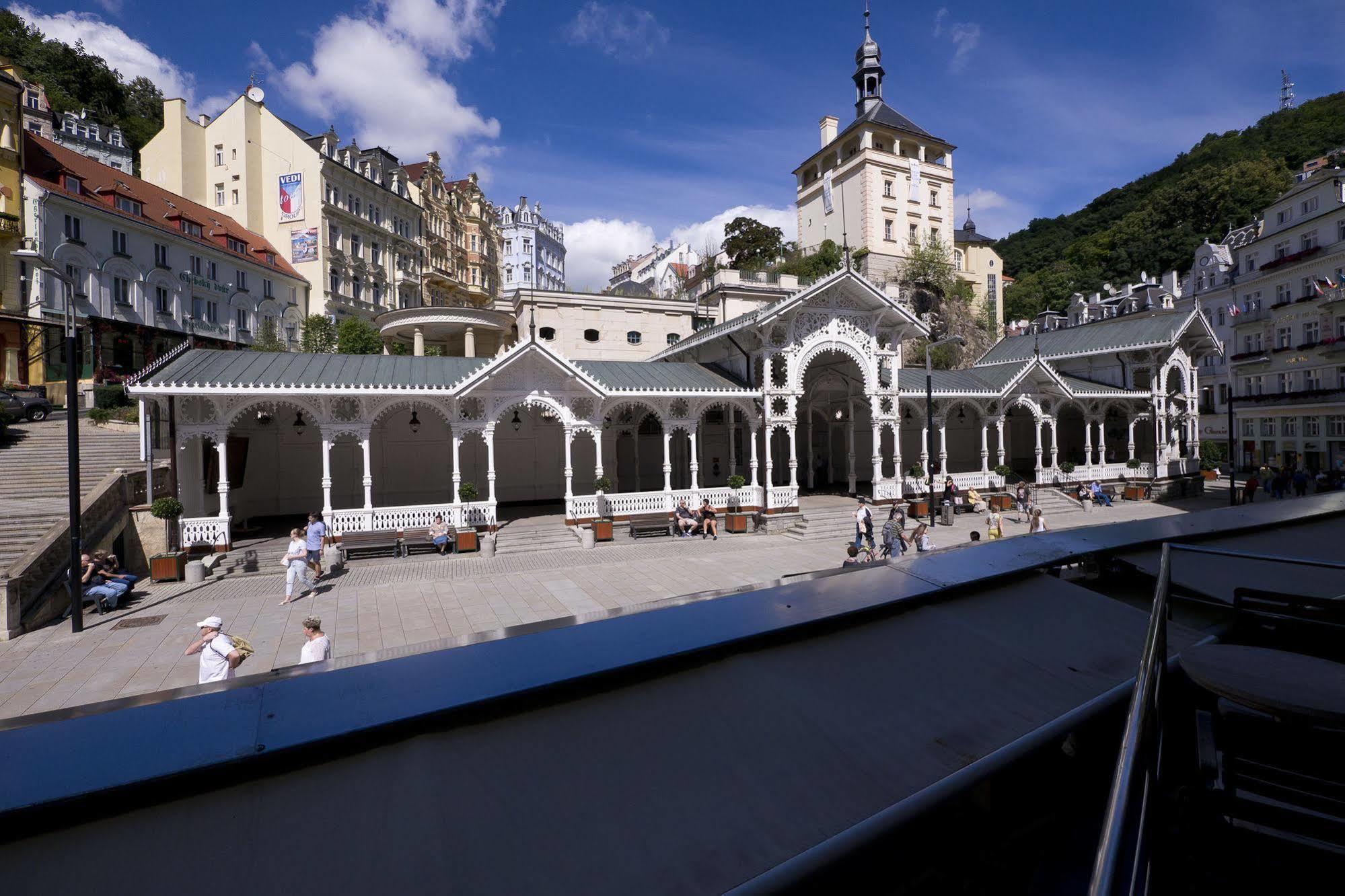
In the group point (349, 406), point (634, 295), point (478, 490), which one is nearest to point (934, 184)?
point (634, 295)

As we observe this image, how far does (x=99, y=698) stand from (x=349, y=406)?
11178 millimetres

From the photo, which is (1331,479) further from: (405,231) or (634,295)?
(405,231)

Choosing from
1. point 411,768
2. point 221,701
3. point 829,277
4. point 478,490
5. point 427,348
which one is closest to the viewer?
point 411,768

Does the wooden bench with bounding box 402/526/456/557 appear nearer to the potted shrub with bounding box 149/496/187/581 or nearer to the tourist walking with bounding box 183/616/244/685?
the potted shrub with bounding box 149/496/187/581

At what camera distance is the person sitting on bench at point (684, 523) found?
2061cm

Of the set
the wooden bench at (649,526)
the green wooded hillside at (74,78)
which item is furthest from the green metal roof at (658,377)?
the green wooded hillside at (74,78)

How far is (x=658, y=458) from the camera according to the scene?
2773 centimetres

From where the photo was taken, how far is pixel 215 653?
24.6 feet

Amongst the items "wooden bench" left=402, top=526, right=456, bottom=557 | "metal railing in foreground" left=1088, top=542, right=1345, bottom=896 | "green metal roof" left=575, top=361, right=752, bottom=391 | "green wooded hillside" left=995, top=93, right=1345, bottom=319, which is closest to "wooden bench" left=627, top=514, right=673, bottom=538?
"green metal roof" left=575, top=361, right=752, bottom=391

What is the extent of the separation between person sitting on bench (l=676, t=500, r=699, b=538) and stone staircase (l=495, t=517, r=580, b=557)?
3.28 metres

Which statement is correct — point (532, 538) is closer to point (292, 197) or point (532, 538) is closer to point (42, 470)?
point (42, 470)

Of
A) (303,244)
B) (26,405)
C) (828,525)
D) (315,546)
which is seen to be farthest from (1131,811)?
(303,244)

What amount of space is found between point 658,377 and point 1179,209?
67538 mm

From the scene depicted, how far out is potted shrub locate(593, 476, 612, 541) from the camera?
64.9 ft
